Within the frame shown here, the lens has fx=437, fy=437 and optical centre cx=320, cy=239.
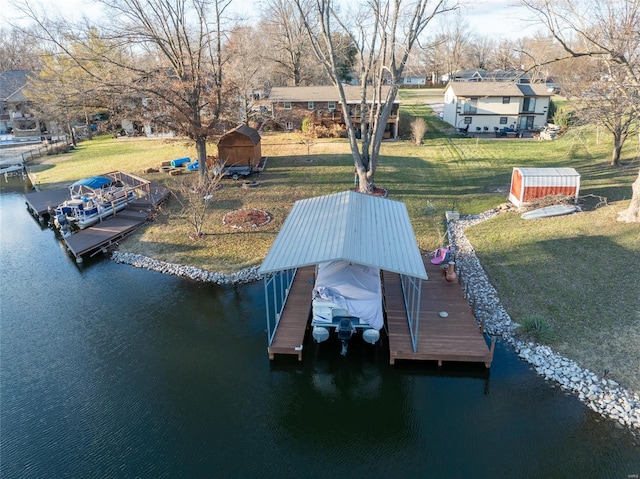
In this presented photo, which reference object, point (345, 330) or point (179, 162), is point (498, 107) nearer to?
point (179, 162)

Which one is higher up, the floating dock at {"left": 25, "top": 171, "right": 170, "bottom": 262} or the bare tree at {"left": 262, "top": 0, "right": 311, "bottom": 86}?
the bare tree at {"left": 262, "top": 0, "right": 311, "bottom": 86}

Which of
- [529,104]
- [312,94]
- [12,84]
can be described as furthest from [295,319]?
[12,84]

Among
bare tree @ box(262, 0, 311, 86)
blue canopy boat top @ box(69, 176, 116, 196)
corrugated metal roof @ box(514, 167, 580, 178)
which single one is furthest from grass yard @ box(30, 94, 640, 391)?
bare tree @ box(262, 0, 311, 86)

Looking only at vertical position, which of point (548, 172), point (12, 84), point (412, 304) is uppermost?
point (12, 84)

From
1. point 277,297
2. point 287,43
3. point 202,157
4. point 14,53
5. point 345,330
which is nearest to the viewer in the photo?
point 345,330

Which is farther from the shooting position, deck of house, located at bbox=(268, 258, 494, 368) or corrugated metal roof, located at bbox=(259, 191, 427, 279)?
deck of house, located at bbox=(268, 258, 494, 368)

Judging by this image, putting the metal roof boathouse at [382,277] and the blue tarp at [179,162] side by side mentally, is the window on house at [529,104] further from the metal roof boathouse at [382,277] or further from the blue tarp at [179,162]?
the metal roof boathouse at [382,277]

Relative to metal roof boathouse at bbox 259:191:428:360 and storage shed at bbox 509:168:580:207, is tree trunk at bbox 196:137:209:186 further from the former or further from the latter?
storage shed at bbox 509:168:580:207
